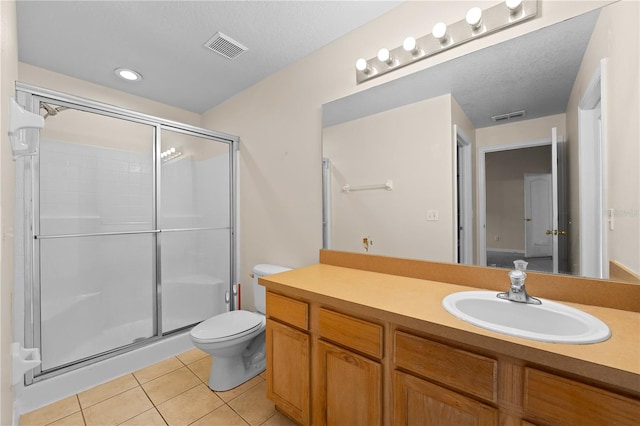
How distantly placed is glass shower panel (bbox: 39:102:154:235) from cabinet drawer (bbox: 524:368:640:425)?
267 centimetres

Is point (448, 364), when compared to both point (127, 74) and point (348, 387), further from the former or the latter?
point (127, 74)

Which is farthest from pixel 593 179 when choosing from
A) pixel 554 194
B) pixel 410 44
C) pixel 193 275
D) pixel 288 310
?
pixel 193 275

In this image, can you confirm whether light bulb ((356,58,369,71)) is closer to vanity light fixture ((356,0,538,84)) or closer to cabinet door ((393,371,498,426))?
vanity light fixture ((356,0,538,84))

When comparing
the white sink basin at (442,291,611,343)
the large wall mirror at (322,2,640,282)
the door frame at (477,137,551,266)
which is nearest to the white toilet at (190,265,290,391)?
the large wall mirror at (322,2,640,282)

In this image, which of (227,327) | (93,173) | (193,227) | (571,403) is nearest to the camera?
(571,403)

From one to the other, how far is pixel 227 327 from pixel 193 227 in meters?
1.15

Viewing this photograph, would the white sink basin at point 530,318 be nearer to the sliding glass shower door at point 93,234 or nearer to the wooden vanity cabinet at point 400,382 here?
the wooden vanity cabinet at point 400,382

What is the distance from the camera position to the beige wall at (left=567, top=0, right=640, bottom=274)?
3.17ft

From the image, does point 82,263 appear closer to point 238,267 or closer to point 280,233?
point 238,267

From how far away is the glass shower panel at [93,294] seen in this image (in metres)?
1.89

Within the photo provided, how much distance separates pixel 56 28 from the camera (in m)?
1.78

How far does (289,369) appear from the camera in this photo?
1.45 meters

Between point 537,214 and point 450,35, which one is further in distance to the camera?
point 450,35

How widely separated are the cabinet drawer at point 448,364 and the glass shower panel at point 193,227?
2205 mm
